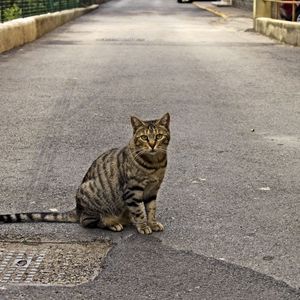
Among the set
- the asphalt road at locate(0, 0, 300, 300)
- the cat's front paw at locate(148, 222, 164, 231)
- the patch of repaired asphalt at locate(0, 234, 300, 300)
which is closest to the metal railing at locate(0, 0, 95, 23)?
the asphalt road at locate(0, 0, 300, 300)

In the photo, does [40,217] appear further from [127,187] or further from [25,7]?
[25,7]

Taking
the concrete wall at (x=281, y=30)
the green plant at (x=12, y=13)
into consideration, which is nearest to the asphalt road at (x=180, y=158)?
the concrete wall at (x=281, y=30)

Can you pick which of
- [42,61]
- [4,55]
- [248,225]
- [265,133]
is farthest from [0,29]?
[248,225]

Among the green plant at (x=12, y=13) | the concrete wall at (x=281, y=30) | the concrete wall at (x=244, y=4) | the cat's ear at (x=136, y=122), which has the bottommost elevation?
the concrete wall at (x=244, y=4)

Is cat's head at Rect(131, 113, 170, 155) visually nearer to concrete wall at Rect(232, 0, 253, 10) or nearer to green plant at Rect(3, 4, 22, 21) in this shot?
green plant at Rect(3, 4, 22, 21)

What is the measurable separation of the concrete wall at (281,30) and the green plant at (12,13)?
6.80 m

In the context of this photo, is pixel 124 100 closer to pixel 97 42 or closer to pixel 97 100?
pixel 97 100

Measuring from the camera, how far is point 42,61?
51.6 ft

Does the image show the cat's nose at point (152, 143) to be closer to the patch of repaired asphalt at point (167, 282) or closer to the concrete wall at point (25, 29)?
the patch of repaired asphalt at point (167, 282)

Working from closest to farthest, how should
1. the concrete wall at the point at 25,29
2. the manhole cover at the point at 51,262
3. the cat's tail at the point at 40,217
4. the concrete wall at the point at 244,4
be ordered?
1. the manhole cover at the point at 51,262
2. the cat's tail at the point at 40,217
3. the concrete wall at the point at 25,29
4. the concrete wall at the point at 244,4

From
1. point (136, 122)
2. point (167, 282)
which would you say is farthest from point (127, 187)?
point (167, 282)

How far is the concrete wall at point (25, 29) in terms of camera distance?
17.4 m

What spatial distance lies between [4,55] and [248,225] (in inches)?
485

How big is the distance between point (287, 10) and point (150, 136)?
57.8ft
